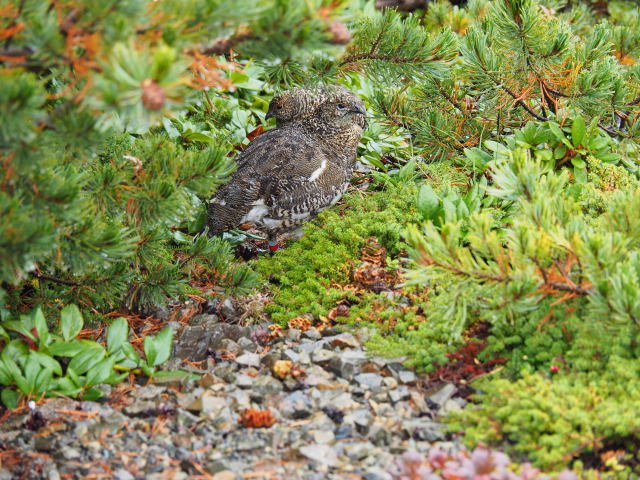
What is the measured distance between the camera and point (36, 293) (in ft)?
11.1

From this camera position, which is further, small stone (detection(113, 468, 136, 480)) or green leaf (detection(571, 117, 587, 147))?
green leaf (detection(571, 117, 587, 147))

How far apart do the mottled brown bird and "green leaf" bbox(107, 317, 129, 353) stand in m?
1.43

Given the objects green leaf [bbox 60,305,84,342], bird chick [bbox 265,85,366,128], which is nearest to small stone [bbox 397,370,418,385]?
green leaf [bbox 60,305,84,342]

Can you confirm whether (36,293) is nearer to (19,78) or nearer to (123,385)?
(123,385)

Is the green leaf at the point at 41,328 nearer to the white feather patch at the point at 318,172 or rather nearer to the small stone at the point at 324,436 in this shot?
the small stone at the point at 324,436

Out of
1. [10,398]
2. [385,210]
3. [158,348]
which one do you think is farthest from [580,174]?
[10,398]

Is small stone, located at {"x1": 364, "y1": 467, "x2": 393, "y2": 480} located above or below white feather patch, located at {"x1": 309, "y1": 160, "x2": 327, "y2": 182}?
below

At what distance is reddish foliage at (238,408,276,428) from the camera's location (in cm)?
282

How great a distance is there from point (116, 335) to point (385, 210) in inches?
77.5

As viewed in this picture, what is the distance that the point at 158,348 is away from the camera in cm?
325

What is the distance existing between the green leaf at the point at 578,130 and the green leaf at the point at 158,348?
2922mm

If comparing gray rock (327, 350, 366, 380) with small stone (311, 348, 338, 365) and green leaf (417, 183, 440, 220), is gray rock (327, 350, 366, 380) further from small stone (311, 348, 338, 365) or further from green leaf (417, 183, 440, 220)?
green leaf (417, 183, 440, 220)

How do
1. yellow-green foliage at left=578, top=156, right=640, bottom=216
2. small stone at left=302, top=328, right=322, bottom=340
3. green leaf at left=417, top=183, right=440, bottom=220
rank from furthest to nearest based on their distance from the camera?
green leaf at left=417, top=183, right=440, bottom=220 < yellow-green foliage at left=578, top=156, right=640, bottom=216 < small stone at left=302, top=328, right=322, bottom=340

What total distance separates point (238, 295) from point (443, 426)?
4.99ft
